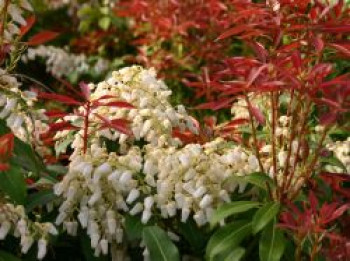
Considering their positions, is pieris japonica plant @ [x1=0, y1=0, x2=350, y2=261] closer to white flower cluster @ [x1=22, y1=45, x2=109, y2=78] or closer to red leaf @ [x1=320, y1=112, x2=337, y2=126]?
red leaf @ [x1=320, y1=112, x2=337, y2=126]

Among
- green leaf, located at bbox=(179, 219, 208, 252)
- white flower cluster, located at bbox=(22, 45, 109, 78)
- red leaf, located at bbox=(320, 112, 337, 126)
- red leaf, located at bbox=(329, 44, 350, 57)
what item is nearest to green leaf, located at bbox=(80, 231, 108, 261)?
green leaf, located at bbox=(179, 219, 208, 252)

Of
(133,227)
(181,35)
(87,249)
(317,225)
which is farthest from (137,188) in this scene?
(181,35)

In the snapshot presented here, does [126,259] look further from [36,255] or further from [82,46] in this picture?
[82,46]

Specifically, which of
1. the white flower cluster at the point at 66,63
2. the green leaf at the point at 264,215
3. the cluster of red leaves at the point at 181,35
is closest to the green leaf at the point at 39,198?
the green leaf at the point at 264,215

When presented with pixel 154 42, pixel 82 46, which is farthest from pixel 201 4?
pixel 82 46

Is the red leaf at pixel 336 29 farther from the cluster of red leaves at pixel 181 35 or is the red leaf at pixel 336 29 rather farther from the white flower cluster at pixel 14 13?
the cluster of red leaves at pixel 181 35

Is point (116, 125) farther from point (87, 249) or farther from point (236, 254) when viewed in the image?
point (236, 254)
